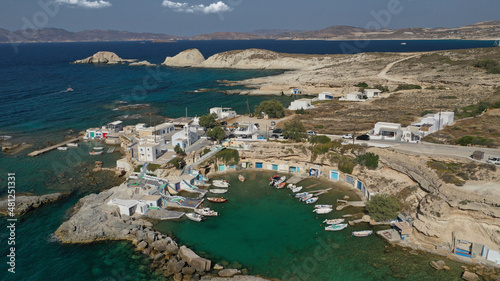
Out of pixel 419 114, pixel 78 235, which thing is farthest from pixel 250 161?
pixel 419 114

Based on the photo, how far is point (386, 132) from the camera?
1940 inches

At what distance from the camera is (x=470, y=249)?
29438 mm

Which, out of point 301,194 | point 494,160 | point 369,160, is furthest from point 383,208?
point 494,160

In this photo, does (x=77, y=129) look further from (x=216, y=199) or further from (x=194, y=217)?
(x=194, y=217)

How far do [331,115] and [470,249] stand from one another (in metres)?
42.1

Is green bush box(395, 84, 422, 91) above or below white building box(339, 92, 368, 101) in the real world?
above

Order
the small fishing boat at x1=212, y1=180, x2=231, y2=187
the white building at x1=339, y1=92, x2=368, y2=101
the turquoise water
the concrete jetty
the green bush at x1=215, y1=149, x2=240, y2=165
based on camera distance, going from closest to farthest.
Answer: the turquoise water < the small fishing boat at x1=212, y1=180, x2=231, y2=187 < the green bush at x1=215, y1=149, x2=240, y2=165 < the concrete jetty < the white building at x1=339, y1=92, x2=368, y2=101

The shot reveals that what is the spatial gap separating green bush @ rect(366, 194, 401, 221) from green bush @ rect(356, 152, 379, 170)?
7016 mm

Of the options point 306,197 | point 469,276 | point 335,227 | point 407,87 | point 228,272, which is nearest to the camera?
point 469,276

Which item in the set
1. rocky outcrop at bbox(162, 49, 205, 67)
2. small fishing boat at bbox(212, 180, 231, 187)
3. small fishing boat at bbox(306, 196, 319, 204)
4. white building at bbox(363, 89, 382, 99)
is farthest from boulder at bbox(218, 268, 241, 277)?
rocky outcrop at bbox(162, 49, 205, 67)

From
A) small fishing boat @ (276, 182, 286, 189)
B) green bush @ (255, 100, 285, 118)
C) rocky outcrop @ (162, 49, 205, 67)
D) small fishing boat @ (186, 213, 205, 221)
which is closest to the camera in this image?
small fishing boat @ (186, 213, 205, 221)

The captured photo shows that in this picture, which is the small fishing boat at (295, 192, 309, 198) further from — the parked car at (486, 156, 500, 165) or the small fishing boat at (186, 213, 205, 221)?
the parked car at (486, 156, 500, 165)

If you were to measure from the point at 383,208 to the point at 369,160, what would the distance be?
9.11 metres

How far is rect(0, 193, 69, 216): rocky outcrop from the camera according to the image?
38.2 metres
